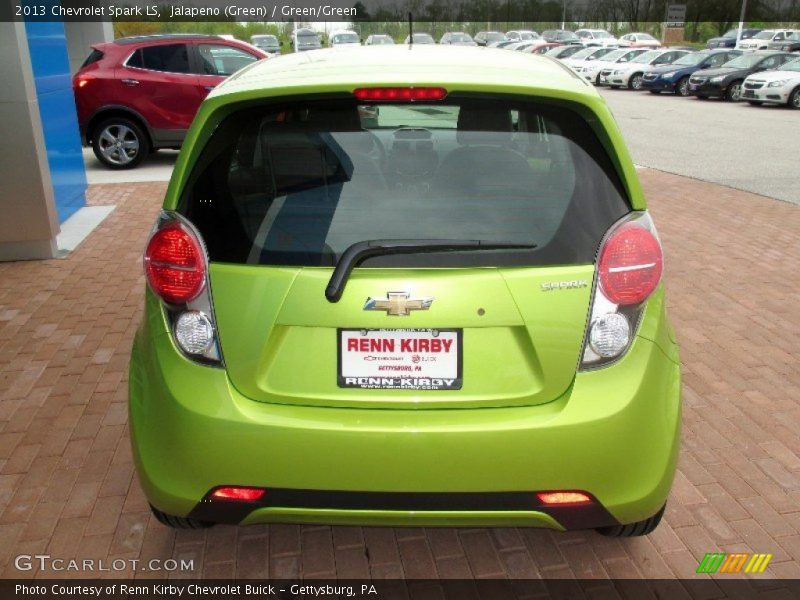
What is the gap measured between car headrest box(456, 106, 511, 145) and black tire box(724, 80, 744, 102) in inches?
974

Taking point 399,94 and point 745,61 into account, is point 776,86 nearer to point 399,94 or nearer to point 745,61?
point 745,61

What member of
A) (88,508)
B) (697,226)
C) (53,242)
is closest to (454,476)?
(88,508)

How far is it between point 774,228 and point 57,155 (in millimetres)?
7439

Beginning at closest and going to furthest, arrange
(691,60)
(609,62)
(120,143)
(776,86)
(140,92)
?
(140,92)
(120,143)
(776,86)
(691,60)
(609,62)

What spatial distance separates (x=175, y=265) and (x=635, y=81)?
1211 inches

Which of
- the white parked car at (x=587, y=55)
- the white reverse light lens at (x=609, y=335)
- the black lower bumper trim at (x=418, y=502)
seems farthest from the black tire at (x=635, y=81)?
A: the black lower bumper trim at (x=418, y=502)

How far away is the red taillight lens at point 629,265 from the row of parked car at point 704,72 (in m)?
19.1

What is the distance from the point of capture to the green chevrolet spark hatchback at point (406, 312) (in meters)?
2.18

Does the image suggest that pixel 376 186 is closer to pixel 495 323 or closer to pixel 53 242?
pixel 495 323

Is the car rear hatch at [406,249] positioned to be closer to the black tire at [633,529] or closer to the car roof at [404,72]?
the car roof at [404,72]

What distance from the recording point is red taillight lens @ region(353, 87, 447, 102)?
2275 millimetres

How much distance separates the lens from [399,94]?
2.29 m

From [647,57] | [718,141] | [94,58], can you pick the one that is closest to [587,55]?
[647,57]

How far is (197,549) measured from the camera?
2881 millimetres
